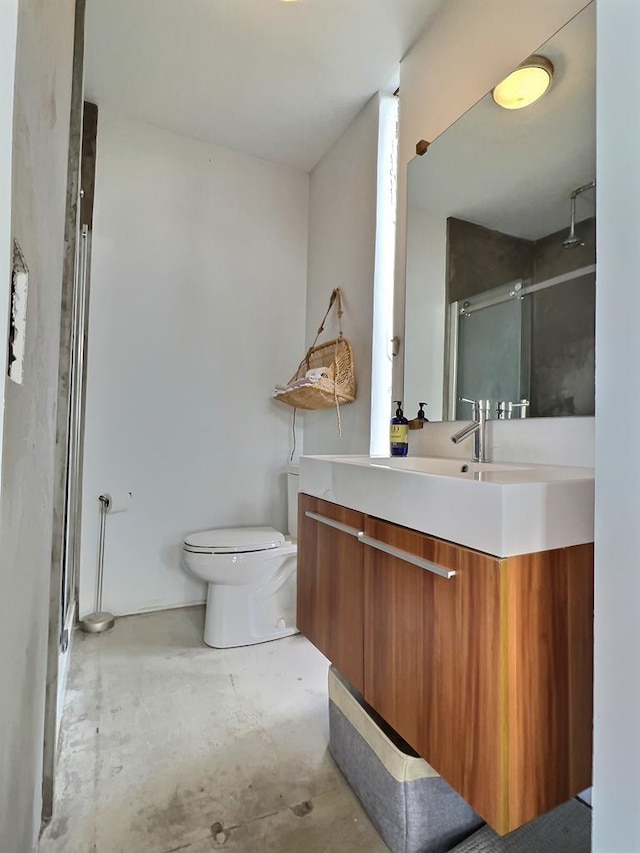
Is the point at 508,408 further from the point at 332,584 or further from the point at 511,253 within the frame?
the point at 332,584

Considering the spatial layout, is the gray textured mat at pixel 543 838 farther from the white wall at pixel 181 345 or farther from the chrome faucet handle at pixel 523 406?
the white wall at pixel 181 345

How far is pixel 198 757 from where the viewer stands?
1278 mm

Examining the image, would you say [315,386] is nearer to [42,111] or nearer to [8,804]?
[42,111]

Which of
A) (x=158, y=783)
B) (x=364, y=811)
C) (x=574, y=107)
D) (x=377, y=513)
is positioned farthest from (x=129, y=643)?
(x=574, y=107)

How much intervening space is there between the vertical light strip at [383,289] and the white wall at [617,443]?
1315 millimetres

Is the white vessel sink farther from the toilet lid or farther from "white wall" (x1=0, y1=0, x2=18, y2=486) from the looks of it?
the toilet lid

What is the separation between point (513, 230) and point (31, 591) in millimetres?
1510

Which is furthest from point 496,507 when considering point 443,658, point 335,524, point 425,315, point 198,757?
point 198,757

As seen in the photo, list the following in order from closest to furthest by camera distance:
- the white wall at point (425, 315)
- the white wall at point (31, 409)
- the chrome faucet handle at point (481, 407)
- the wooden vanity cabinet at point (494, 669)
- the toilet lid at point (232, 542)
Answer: the white wall at point (31, 409), the wooden vanity cabinet at point (494, 669), the chrome faucet handle at point (481, 407), the white wall at point (425, 315), the toilet lid at point (232, 542)

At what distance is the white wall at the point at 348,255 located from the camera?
6.56 ft

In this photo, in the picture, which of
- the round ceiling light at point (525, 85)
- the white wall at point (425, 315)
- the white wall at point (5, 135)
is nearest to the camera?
the white wall at point (5, 135)

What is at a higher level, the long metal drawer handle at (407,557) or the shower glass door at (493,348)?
the shower glass door at (493,348)

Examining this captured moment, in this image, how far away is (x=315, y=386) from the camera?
196cm

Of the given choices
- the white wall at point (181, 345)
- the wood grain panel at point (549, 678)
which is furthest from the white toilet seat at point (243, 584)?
the wood grain panel at point (549, 678)
